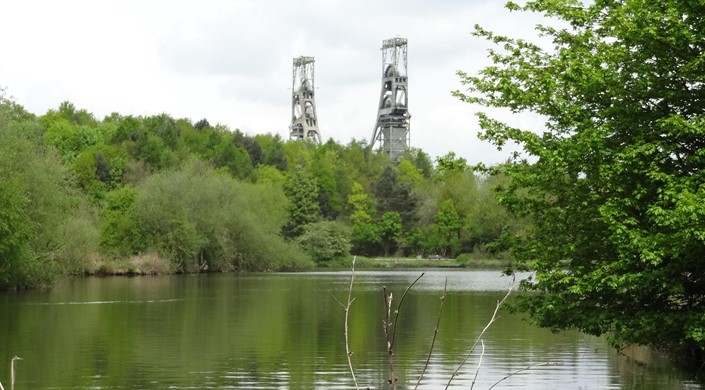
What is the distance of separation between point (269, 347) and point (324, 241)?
75.4 metres

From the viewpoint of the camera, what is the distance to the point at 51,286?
5353 centimetres

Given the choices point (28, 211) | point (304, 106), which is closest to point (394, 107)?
point (304, 106)

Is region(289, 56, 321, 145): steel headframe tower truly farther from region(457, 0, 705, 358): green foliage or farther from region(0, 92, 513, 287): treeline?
region(457, 0, 705, 358): green foliage

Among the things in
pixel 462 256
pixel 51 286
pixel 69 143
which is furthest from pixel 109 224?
pixel 462 256

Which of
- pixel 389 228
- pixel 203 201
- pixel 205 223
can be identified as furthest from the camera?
pixel 389 228

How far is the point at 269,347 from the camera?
26953 millimetres

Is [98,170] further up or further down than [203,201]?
further up

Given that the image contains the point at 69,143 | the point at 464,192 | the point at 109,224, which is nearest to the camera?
the point at 109,224

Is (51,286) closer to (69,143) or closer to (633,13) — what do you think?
(633,13)

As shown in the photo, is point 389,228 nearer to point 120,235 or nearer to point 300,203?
point 300,203

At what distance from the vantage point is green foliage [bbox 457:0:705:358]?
60.2ft

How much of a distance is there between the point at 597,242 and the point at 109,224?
2254 inches

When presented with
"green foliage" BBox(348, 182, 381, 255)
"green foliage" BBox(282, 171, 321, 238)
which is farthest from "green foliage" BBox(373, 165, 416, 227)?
"green foliage" BBox(282, 171, 321, 238)

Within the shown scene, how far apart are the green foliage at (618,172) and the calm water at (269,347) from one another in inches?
67.0
